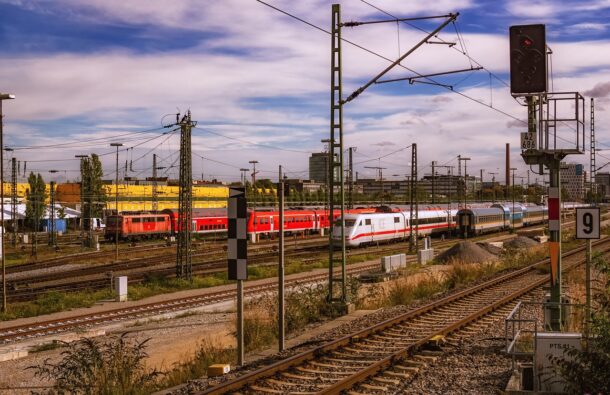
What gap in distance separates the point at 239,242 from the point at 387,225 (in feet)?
135

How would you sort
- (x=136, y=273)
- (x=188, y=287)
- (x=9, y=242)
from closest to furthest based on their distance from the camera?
1. (x=188, y=287)
2. (x=136, y=273)
3. (x=9, y=242)

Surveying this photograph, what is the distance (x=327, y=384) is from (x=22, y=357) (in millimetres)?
9843

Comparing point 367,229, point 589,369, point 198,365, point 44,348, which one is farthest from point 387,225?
point 589,369

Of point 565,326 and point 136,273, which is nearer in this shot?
point 565,326

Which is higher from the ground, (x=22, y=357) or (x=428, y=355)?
(x=428, y=355)

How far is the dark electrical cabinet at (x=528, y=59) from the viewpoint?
1025cm

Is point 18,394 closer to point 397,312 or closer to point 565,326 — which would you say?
point 397,312

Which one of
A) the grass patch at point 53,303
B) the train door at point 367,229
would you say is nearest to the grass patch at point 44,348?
the grass patch at point 53,303

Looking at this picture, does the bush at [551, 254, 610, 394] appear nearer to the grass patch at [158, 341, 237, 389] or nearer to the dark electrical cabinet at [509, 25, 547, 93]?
the dark electrical cabinet at [509, 25, 547, 93]

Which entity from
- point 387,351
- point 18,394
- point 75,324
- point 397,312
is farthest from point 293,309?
point 75,324

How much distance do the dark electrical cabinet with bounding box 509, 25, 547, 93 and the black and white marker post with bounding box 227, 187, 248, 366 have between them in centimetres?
476

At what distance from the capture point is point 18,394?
11547 mm

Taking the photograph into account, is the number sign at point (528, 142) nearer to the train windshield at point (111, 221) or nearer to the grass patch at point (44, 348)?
the grass patch at point (44, 348)

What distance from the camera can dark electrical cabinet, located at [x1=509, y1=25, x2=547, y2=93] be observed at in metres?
10.2
